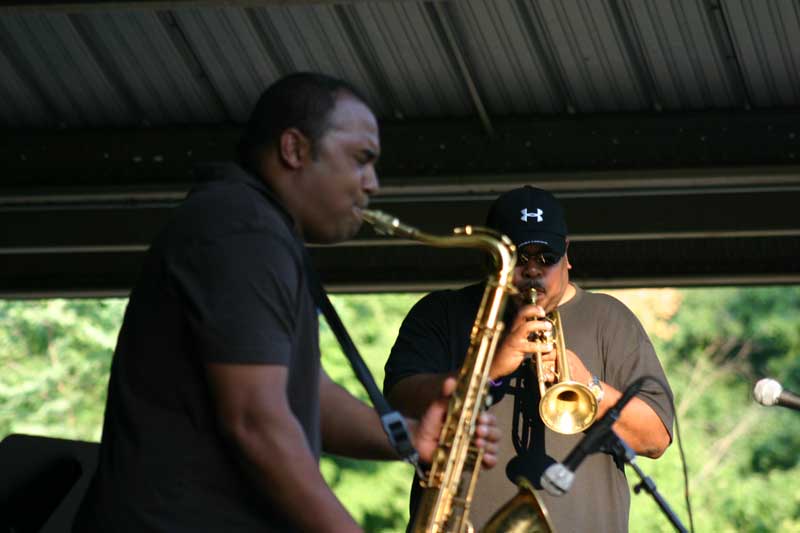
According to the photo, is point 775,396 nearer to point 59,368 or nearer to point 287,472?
point 287,472

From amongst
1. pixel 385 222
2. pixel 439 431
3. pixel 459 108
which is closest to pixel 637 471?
pixel 439 431

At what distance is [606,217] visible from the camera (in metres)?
6.06

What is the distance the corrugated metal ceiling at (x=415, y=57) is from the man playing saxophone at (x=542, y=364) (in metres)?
1.09

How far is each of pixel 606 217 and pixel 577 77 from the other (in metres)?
0.72

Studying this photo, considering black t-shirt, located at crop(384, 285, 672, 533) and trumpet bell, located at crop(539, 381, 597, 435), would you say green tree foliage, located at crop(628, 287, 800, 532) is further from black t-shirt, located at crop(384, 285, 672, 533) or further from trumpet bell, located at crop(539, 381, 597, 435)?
trumpet bell, located at crop(539, 381, 597, 435)

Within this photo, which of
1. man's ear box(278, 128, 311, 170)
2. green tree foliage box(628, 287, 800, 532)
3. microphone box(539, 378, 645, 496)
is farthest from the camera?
green tree foliage box(628, 287, 800, 532)

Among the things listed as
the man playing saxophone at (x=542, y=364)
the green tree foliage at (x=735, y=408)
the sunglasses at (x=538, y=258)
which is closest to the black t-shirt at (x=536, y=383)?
the man playing saxophone at (x=542, y=364)

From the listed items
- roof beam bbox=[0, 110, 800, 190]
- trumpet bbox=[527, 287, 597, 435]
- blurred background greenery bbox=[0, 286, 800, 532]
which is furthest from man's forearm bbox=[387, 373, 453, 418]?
blurred background greenery bbox=[0, 286, 800, 532]

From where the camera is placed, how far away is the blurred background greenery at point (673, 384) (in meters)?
15.1

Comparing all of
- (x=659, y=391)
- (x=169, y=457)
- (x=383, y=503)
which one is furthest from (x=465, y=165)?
(x=383, y=503)

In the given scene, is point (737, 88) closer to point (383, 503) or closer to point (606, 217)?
point (606, 217)

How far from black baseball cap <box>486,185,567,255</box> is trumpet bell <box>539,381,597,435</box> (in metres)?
0.48

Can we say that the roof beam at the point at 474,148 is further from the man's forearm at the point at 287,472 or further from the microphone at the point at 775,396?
the man's forearm at the point at 287,472

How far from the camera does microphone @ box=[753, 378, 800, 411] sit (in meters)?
3.96
